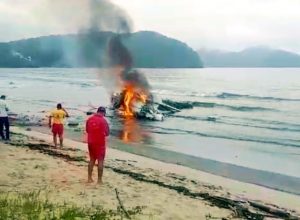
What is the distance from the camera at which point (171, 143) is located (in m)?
27.3

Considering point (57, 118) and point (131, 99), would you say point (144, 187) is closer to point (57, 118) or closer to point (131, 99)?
point (57, 118)

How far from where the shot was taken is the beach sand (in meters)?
11.8

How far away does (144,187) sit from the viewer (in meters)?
13.8

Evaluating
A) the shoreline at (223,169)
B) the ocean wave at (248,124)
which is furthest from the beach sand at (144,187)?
the ocean wave at (248,124)

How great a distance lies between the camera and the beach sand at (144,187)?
463 inches

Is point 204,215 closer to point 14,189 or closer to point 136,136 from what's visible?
point 14,189

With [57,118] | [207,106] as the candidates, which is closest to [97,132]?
[57,118]

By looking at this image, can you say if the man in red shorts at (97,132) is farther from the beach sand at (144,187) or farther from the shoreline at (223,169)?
the shoreline at (223,169)

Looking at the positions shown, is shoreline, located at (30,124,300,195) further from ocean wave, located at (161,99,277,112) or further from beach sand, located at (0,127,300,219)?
ocean wave, located at (161,99,277,112)

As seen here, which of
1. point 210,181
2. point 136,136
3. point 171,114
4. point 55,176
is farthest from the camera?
point 171,114

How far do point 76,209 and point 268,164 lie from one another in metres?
13.6

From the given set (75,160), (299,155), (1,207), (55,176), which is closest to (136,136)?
(299,155)

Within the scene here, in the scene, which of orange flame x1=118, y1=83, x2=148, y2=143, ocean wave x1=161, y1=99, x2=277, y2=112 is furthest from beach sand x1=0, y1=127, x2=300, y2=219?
ocean wave x1=161, y1=99, x2=277, y2=112

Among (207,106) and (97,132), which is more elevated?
(97,132)
